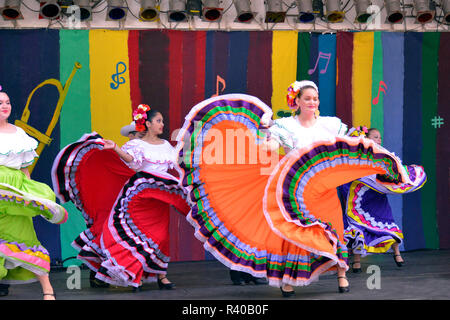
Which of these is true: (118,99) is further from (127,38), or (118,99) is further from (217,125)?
(217,125)

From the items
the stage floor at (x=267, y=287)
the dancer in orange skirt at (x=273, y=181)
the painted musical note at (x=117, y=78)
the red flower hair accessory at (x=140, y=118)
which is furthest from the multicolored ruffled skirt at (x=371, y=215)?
the painted musical note at (x=117, y=78)

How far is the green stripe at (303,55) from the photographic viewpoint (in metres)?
6.62

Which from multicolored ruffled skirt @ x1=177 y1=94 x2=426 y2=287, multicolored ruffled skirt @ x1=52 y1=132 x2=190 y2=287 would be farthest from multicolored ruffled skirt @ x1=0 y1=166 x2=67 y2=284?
multicolored ruffled skirt @ x1=177 y1=94 x2=426 y2=287

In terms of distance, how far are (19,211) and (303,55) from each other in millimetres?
3554

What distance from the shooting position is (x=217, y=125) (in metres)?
4.38

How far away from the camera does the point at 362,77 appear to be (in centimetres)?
673

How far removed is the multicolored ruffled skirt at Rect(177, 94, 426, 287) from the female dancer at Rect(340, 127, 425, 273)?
1.38m

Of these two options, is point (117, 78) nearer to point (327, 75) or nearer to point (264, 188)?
point (327, 75)

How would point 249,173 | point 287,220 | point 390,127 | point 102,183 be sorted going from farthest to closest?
point 390,127
point 102,183
point 249,173
point 287,220

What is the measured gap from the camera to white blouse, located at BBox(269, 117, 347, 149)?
427 cm

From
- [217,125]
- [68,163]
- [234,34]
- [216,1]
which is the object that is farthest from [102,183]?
[216,1]

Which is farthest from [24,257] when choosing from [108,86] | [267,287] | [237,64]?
[237,64]

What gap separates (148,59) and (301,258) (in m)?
3.10

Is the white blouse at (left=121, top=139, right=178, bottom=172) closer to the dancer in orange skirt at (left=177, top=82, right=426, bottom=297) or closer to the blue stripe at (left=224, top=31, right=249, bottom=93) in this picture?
the dancer in orange skirt at (left=177, top=82, right=426, bottom=297)
